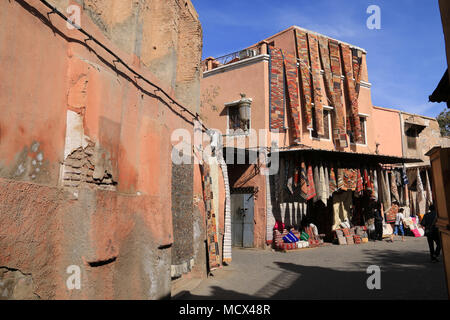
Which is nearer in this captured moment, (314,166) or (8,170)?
(8,170)

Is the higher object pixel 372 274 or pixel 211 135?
pixel 211 135

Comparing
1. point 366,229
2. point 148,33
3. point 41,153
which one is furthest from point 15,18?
point 366,229

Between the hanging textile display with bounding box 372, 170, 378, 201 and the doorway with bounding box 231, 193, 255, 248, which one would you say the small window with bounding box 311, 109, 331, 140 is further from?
the doorway with bounding box 231, 193, 255, 248

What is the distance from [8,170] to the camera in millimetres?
2436

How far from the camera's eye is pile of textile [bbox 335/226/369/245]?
12.7 metres

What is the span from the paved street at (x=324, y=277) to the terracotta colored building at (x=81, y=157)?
2081mm

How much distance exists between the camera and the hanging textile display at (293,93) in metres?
12.7

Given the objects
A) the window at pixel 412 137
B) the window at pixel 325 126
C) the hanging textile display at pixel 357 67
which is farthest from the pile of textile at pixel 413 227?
the hanging textile display at pixel 357 67

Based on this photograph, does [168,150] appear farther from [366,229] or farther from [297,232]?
[366,229]

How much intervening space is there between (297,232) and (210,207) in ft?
18.3

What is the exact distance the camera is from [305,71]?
13336 millimetres

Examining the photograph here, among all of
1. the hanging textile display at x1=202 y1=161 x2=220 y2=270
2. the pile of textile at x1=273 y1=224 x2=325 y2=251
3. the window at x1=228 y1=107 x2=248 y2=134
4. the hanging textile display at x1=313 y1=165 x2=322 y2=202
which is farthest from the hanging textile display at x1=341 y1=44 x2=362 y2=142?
the hanging textile display at x1=202 y1=161 x2=220 y2=270
